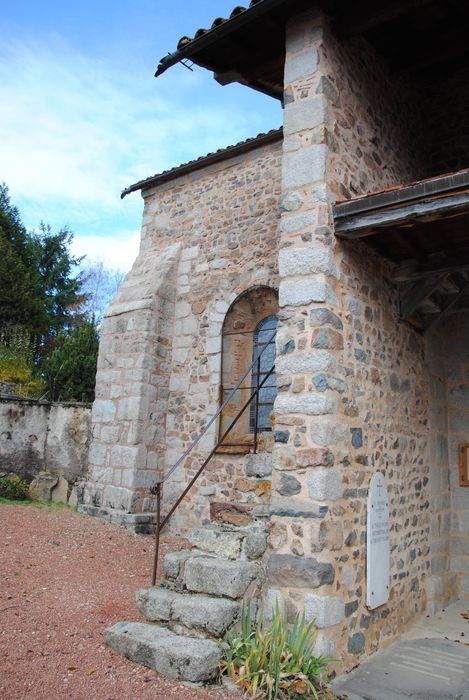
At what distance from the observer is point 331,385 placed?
171 inches

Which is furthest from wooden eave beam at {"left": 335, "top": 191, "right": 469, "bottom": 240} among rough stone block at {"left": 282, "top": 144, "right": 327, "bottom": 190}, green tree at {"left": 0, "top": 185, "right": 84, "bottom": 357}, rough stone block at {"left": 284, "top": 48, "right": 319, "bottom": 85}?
green tree at {"left": 0, "top": 185, "right": 84, "bottom": 357}

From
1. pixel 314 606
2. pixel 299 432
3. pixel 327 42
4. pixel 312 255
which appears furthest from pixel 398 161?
pixel 314 606

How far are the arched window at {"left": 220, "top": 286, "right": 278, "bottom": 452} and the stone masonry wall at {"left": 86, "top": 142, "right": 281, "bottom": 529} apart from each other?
149 millimetres

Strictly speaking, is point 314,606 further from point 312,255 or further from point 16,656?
point 312,255

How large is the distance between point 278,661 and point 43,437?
24.3 ft

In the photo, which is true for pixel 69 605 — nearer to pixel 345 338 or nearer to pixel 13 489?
pixel 345 338

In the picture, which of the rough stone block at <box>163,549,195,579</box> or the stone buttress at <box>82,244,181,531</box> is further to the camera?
the stone buttress at <box>82,244,181,531</box>

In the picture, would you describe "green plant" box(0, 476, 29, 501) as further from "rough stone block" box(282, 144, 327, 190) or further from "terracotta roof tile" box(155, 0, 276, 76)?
"rough stone block" box(282, 144, 327, 190)

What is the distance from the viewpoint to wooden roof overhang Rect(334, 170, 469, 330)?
164 inches

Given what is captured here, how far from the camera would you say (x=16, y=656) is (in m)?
4.05

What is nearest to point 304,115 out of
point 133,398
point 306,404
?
point 306,404

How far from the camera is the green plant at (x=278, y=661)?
368 centimetres

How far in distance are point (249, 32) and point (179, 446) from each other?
5638 millimetres

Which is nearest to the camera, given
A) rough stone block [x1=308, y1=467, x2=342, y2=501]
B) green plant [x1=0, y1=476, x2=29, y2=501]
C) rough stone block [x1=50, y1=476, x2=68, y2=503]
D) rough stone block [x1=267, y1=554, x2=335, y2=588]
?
rough stone block [x1=267, y1=554, x2=335, y2=588]
